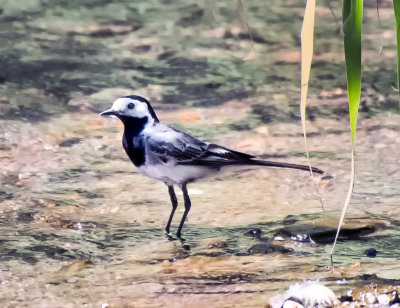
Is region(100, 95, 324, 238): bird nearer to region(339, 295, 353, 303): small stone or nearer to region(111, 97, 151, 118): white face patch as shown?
region(111, 97, 151, 118): white face patch

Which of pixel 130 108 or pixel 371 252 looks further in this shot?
pixel 130 108

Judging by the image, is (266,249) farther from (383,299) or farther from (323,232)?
(383,299)

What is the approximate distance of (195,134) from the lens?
24.6ft

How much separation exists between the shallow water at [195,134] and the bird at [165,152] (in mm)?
396

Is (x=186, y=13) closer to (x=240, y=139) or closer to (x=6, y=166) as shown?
(x=240, y=139)

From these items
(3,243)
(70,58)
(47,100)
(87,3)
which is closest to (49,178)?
(3,243)

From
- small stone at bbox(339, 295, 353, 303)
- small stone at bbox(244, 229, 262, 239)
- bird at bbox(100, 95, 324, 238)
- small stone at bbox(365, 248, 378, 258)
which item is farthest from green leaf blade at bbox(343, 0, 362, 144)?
small stone at bbox(244, 229, 262, 239)

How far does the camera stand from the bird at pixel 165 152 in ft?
16.4

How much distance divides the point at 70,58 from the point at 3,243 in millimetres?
4953

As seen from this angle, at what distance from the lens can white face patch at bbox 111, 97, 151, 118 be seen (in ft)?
16.6

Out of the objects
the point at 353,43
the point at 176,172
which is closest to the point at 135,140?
the point at 176,172

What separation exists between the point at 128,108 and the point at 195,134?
247cm

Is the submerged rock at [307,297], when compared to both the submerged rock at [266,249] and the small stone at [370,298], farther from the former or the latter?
the submerged rock at [266,249]

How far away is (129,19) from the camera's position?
11312mm
